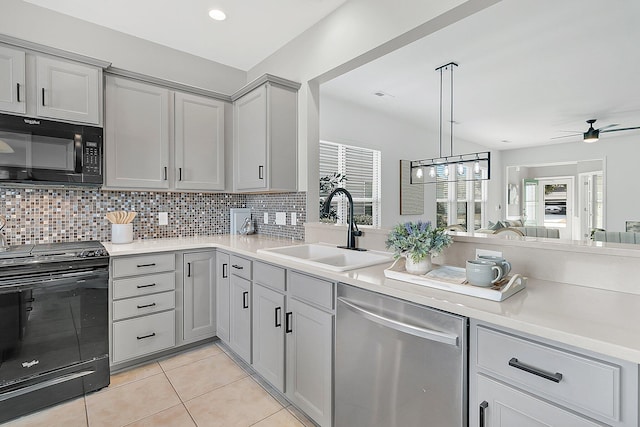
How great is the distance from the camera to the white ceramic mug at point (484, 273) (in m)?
1.17

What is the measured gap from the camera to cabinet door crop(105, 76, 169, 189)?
2504mm

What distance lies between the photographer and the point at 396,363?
1.27m

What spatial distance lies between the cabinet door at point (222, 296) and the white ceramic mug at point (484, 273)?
1869 mm

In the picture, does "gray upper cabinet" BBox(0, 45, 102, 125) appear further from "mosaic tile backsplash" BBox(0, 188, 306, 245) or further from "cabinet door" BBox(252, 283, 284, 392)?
"cabinet door" BBox(252, 283, 284, 392)

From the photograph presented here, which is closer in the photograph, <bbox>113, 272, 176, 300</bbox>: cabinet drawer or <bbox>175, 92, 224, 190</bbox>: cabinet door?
<bbox>113, 272, 176, 300</bbox>: cabinet drawer

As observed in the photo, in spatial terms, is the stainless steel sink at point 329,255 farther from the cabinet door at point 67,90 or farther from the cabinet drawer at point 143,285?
the cabinet door at point 67,90

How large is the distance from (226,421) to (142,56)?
298 centimetres

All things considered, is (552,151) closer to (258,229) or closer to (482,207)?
(482,207)

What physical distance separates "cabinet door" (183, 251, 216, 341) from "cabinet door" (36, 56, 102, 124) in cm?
128

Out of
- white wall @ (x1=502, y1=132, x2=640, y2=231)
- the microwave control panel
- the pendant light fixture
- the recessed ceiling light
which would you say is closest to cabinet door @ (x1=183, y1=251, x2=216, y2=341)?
the microwave control panel

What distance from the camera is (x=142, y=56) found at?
9.31 feet

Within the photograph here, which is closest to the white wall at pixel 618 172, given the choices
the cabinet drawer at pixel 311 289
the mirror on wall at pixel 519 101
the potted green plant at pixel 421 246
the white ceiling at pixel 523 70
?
the mirror on wall at pixel 519 101

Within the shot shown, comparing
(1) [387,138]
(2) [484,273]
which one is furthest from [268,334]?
(1) [387,138]

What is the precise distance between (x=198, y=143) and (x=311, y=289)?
6.51ft
